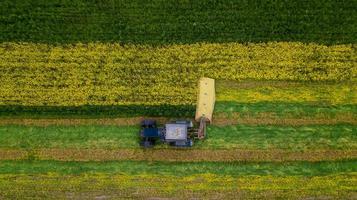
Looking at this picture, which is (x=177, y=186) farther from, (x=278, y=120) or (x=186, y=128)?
(x=278, y=120)

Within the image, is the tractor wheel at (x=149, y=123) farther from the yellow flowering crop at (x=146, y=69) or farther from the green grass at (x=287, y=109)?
the green grass at (x=287, y=109)

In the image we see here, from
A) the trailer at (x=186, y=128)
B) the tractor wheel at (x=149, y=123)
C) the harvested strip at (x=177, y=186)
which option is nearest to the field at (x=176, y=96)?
the harvested strip at (x=177, y=186)

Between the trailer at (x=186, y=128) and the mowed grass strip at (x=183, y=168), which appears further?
the mowed grass strip at (x=183, y=168)

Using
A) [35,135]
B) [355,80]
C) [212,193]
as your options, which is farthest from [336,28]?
[35,135]

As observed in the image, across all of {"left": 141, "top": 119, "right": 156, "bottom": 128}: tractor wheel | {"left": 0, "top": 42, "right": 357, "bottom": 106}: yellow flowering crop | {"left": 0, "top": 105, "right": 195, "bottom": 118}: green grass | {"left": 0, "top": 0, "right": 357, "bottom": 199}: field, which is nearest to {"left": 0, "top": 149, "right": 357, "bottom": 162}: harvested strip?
{"left": 0, "top": 0, "right": 357, "bottom": 199}: field

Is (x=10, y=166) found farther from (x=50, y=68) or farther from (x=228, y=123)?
(x=228, y=123)

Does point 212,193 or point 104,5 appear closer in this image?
point 212,193

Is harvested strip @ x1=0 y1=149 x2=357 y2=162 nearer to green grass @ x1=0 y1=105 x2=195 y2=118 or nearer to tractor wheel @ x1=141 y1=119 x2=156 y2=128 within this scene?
tractor wheel @ x1=141 y1=119 x2=156 y2=128
